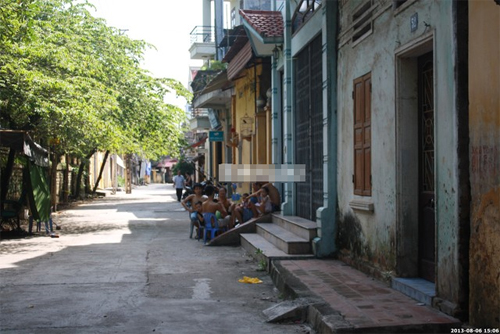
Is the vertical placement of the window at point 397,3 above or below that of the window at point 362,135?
above

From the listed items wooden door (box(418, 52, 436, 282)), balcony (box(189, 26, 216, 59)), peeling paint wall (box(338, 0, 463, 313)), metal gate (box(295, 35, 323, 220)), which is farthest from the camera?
balcony (box(189, 26, 216, 59))

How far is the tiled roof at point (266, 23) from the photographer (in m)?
14.6

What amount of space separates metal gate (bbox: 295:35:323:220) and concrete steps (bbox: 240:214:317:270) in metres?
0.44

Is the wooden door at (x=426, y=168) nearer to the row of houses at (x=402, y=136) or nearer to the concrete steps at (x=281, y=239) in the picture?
the row of houses at (x=402, y=136)

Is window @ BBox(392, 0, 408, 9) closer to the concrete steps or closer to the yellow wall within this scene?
the concrete steps

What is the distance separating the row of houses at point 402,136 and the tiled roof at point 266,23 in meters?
0.07

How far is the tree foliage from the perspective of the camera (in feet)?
46.0

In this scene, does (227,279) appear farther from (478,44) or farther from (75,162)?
(75,162)

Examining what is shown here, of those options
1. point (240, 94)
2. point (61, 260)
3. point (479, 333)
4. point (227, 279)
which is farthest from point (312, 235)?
point (240, 94)

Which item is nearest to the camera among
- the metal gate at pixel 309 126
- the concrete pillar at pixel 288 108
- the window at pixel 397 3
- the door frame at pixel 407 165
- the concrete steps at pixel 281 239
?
the door frame at pixel 407 165

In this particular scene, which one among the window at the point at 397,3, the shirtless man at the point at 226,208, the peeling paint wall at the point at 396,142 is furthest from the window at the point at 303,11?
the shirtless man at the point at 226,208

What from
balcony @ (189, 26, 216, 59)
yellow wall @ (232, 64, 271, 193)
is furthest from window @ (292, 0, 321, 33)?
balcony @ (189, 26, 216, 59)

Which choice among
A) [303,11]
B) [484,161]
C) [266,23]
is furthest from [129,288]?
[266,23]

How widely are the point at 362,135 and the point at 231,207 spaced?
6.96 metres
